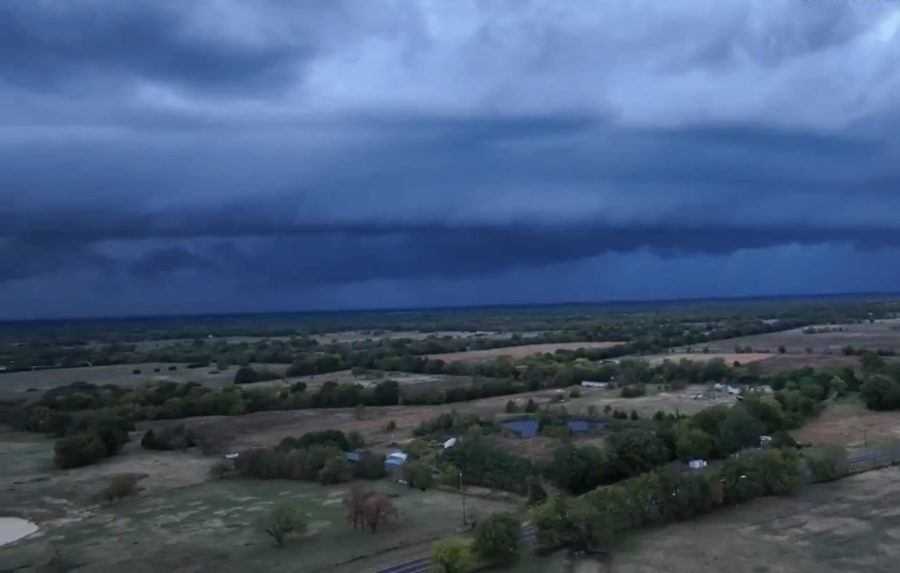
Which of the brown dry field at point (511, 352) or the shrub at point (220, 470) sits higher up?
the brown dry field at point (511, 352)

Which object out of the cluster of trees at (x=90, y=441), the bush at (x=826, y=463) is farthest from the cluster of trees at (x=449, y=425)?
the bush at (x=826, y=463)

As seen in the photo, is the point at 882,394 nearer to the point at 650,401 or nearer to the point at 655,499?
the point at 650,401

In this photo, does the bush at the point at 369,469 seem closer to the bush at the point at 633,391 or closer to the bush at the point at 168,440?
the bush at the point at 168,440

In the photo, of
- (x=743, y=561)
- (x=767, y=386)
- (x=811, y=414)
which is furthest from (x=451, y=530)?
(x=767, y=386)

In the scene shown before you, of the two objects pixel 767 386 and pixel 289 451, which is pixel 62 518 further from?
pixel 767 386

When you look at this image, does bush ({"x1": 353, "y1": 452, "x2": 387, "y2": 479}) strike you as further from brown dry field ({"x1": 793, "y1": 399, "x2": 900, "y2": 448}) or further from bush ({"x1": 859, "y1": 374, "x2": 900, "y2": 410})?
bush ({"x1": 859, "y1": 374, "x2": 900, "y2": 410})


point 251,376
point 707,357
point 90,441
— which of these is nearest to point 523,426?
point 90,441

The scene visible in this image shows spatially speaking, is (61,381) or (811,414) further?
(61,381)

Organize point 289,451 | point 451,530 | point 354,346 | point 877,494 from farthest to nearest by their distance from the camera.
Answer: point 354,346 < point 289,451 < point 877,494 < point 451,530
